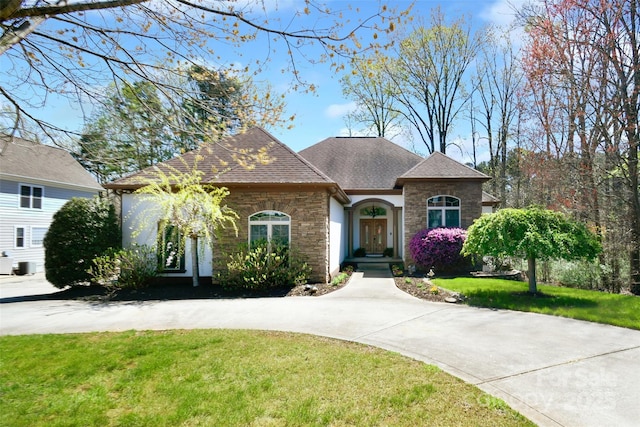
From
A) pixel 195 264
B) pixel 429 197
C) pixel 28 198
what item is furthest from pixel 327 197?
pixel 28 198

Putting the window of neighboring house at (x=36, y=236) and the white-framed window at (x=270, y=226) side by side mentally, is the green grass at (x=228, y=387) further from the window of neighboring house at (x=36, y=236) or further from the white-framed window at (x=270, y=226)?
the window of neighboring house at (x=36, y=236)

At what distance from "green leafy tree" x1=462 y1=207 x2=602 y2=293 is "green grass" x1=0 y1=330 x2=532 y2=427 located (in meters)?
5.47

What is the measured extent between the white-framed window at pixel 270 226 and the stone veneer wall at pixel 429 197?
566 centimetres

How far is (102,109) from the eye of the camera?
17.1 ft

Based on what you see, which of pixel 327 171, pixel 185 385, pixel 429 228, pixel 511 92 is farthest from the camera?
pixel 511 92

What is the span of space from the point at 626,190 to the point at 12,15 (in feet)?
47.5

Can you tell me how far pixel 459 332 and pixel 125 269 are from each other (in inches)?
378

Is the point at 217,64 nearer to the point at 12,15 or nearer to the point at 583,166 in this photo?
the point at 12,15

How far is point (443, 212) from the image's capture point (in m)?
14.5

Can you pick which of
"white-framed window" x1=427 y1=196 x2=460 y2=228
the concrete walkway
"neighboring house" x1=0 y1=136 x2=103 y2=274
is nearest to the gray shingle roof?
the concrete walkway

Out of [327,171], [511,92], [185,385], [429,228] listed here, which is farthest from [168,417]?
[511,92]

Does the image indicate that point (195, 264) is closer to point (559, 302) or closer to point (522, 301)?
point (522, 301)

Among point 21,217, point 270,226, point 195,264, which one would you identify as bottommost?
point 195,264

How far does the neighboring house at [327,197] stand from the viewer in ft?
37.5
